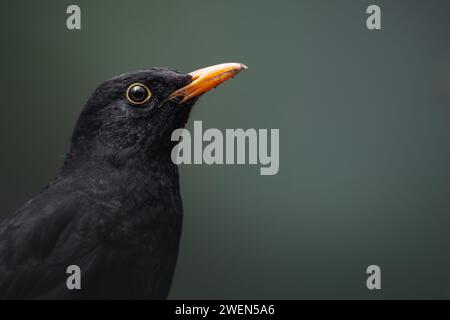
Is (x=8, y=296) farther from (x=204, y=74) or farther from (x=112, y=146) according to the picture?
(x=204, y=74)

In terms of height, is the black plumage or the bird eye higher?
the bird eye

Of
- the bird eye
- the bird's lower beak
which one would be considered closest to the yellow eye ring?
the bird eye

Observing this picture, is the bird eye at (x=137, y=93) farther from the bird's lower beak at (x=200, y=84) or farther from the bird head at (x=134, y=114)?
the bird's lower beak at (x=200, y=84)

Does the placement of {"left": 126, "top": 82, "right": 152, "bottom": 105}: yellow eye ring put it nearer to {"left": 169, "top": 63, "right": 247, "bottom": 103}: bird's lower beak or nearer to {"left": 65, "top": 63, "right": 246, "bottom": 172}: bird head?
{"left": 65, "top": 63, "right": 246, "bottom": 172}: bird head

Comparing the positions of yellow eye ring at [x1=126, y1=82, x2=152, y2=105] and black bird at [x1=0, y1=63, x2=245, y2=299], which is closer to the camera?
black bird at [x1=0, y1=63, x2=245, y2=299]

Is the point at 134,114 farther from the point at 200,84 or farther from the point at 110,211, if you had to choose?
the point at 110,211
